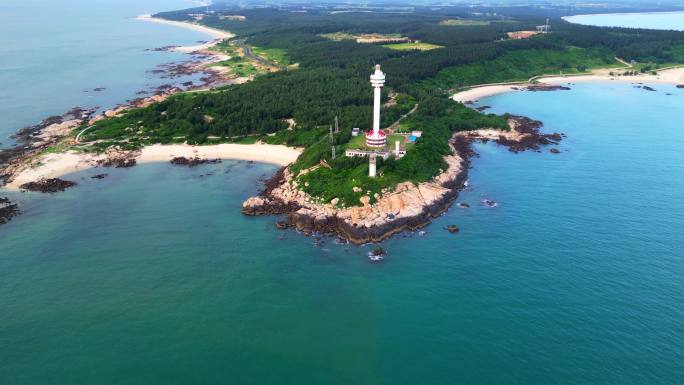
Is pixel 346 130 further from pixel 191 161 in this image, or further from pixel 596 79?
pixel 596 79

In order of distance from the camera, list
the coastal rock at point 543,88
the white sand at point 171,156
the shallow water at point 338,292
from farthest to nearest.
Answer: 1. the coastal rock at point 543,88
2. the white sand at point 171,156
3. the shallow water at point 338,292

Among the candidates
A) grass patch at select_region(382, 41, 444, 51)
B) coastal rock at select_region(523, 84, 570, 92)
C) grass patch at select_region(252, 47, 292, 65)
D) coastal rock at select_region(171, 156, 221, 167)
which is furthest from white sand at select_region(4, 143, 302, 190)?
grass patch at select_region(382, 41, 444, 51)

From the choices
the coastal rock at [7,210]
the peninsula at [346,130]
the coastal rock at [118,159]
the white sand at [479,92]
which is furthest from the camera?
the white sand at [479,92]

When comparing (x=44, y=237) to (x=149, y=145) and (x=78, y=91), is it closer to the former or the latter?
(x=149, y=145)

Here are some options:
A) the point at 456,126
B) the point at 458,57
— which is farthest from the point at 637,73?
the point at 456,126

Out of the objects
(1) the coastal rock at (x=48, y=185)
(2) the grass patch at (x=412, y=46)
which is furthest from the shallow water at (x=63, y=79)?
(2) the grass patch at (x=412, y=46)

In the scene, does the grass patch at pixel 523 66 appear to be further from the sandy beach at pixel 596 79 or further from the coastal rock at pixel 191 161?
the coastal rock at pixel 191 161

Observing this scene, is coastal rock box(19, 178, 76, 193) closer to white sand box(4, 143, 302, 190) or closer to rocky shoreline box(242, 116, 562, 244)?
white sand box(4, 143, 302, 190)
